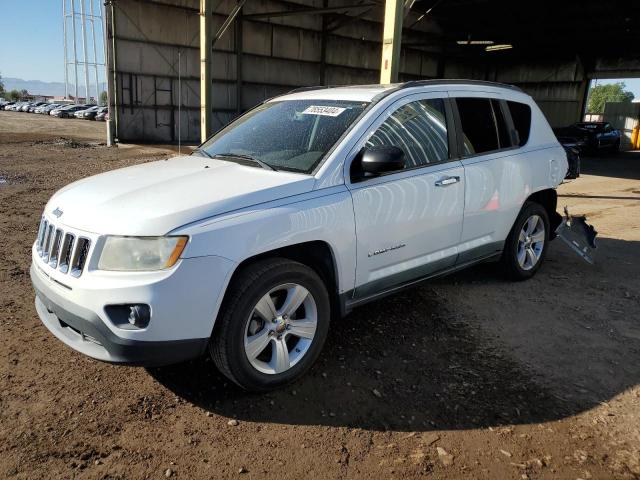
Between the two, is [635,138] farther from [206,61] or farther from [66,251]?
[66,251]

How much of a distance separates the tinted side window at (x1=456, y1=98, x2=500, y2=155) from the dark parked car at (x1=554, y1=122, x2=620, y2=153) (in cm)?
2108

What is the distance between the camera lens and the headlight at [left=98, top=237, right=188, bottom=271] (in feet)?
8.53

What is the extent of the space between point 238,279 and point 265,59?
23515 millimetres

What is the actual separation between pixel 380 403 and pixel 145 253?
5.16 feet

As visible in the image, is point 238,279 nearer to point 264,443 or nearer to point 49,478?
point 264,443

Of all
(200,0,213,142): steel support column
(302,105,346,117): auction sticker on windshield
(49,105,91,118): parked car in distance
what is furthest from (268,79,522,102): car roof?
(49,105,91,118): parked car in distance

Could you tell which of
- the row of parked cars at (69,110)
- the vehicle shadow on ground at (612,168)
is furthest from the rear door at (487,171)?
the row of parked cars at (69,110)

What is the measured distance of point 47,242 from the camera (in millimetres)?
3121

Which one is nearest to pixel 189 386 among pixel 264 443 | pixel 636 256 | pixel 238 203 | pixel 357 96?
pixel 264 443

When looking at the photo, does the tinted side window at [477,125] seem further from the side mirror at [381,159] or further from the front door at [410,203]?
the side mirror at [381,159]

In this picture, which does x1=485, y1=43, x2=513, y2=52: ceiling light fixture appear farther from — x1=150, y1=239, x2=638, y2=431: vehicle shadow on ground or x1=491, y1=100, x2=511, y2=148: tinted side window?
x1=150, y1=239, x2=638, y2=431: vehicle shadow on ground

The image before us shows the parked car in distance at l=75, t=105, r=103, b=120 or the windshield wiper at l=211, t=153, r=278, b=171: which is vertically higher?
the windshield wiper at l=211, t=153, r=278, b=171

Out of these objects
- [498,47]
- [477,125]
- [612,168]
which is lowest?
[612,168]

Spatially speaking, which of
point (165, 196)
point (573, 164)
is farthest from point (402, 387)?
point (573, 164)
